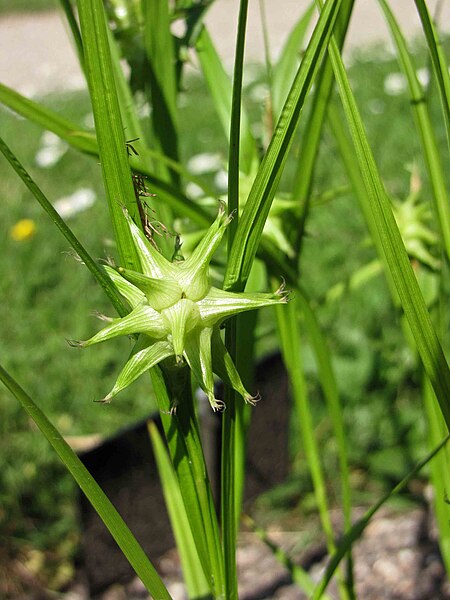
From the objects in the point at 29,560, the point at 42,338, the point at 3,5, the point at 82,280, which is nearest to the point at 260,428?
the point at 29,560

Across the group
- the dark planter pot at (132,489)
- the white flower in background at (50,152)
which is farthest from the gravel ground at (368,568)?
the white flower in background at (50,152)

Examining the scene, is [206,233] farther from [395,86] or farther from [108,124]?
[395,86]

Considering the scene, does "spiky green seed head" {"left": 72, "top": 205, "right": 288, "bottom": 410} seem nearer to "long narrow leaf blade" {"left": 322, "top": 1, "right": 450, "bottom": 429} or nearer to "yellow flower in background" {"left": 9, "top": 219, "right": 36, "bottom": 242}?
"long narrow leaf blade" {"left": 322, "top": 1, "right": 450, "bottom": 429}

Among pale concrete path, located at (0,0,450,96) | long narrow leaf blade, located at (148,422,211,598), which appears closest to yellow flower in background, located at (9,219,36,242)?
long narrow leaf blade, located at (148,422,211,598)

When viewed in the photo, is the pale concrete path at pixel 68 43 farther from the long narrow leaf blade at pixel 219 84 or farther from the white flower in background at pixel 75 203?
the long narrow leaf blade at pixel 219 84

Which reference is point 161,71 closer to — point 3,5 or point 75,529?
point 75,529

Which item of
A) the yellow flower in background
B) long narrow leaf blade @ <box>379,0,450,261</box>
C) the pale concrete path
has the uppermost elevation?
the pale concrete path

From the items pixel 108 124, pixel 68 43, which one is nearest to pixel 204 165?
pixel 108 124
